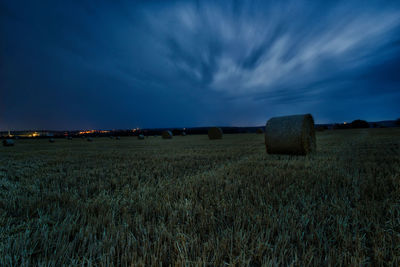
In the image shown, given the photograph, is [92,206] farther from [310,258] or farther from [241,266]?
[310,258]

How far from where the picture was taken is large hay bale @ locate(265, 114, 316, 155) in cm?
643

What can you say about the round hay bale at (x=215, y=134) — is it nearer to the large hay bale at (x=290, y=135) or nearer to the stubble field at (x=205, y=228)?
the large hay bale at (x=290, y=135)

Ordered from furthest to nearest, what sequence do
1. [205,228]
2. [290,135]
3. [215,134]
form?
[215,134] < [290,135] < [205,228]

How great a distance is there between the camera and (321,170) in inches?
144

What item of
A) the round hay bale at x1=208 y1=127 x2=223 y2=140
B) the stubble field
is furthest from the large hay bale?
the round hay bale at x1=208 y1=127 x2=223 y2=140

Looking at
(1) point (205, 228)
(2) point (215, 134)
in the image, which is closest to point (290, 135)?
(1) point (205, 228)

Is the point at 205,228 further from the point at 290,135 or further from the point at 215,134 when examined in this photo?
the point at 215,134

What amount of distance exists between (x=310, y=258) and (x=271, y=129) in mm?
6320

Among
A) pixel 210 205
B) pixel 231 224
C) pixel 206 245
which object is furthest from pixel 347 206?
pixel 206 245

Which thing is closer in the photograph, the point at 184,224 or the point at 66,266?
the point at 66,266

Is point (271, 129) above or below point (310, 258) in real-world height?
above

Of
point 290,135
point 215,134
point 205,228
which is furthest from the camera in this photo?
point 215,134

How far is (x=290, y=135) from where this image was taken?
6.61 m

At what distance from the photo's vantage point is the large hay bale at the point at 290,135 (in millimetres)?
6430
